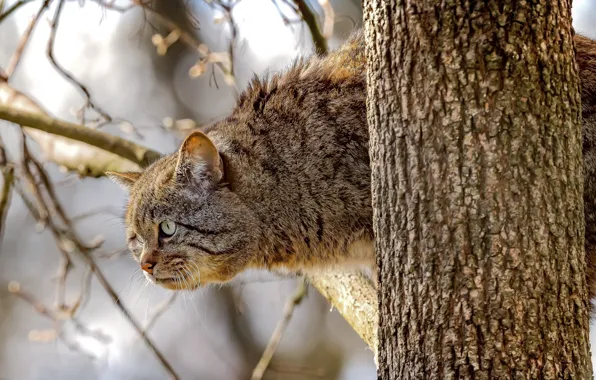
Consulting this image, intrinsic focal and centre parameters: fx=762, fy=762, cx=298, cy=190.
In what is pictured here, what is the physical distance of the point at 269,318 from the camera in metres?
7.90

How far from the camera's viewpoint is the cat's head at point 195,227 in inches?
123

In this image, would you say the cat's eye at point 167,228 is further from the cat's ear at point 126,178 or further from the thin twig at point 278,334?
the thin twig at point 278,334

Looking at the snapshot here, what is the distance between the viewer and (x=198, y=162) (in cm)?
310

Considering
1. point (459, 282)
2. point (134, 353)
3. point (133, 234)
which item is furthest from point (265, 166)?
point (134, 353)

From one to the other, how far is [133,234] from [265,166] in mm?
673

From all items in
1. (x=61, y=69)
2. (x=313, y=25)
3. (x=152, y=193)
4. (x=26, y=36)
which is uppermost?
(x=313, y=25)

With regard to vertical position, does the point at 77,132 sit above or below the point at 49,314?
above

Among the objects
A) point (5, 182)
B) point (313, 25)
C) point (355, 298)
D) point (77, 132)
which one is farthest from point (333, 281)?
point (5, 182)

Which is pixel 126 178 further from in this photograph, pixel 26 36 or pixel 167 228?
pixel 26 36

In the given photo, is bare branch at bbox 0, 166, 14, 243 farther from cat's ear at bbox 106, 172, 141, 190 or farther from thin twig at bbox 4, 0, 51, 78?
cat's ear at bbox 106, 172, 141, 190

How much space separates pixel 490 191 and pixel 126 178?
214 centimetres

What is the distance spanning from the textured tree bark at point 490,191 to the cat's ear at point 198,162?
126 centimetres

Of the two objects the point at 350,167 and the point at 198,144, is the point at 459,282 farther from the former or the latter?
the point at 198,144

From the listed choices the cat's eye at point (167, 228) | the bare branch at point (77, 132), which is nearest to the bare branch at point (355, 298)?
the cat's eye at point (167, 228)
